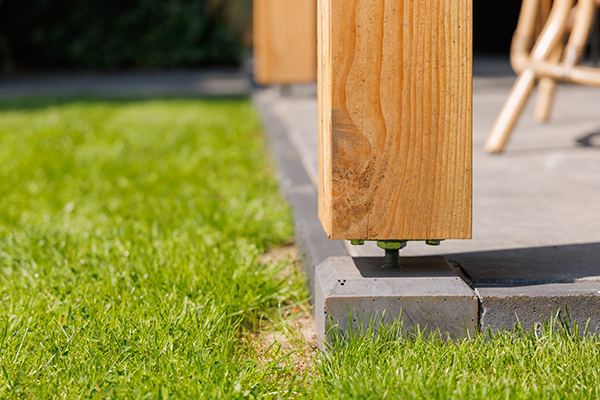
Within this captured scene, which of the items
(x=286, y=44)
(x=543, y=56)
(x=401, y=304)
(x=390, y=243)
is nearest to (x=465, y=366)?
(x=401, y=304)

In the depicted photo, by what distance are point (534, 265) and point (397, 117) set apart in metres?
0.52

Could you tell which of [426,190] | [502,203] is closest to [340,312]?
[426,190]

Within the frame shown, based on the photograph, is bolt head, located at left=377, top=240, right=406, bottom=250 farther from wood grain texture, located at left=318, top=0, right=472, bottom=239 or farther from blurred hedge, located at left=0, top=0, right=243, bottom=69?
blurred hedge, located at left=0, top=0, right=243, bottom=69

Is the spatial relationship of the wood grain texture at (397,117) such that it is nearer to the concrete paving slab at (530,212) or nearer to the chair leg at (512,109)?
the concrete paving slab at (530,212)

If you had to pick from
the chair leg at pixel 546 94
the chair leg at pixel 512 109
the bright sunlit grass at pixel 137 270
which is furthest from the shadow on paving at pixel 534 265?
the chair leg at pixel 546 94

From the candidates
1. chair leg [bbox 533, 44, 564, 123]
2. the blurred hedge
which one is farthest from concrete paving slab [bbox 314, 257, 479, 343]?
the blurred hedge

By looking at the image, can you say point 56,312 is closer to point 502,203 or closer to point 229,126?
point 502,203

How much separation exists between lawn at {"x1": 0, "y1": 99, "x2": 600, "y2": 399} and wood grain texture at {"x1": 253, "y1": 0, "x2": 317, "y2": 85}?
2.38 meters

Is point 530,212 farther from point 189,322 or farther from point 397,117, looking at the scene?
point 189,322

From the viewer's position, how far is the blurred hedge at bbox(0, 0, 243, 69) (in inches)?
477

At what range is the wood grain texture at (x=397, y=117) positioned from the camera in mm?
1055

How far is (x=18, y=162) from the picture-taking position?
316cm

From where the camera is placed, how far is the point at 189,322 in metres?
1.25

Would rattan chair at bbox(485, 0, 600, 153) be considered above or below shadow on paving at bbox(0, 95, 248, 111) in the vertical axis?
above
